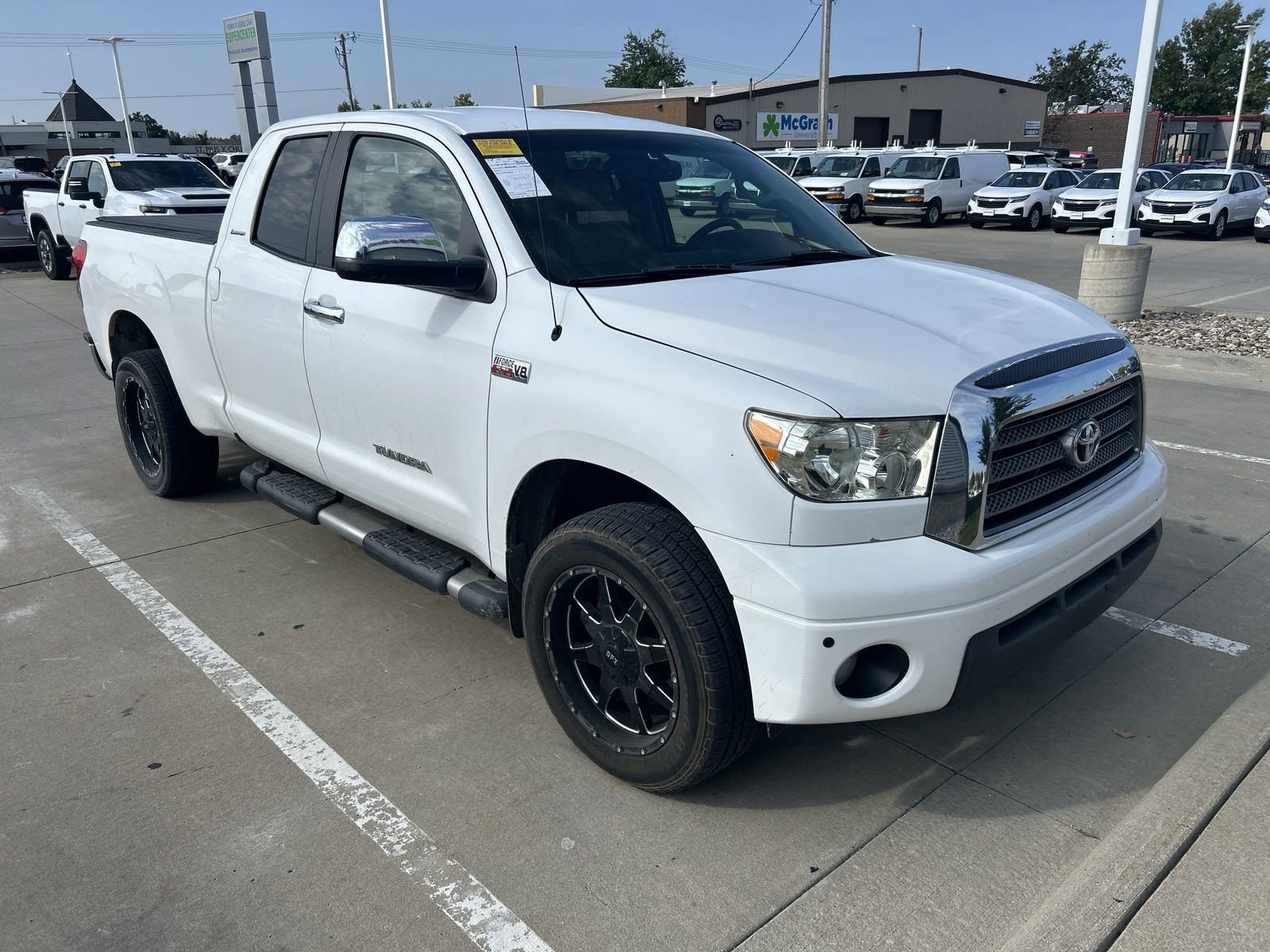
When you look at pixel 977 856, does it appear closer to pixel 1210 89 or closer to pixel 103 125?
pixel 1210 89

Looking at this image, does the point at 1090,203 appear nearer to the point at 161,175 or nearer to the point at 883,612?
the point at 161,175

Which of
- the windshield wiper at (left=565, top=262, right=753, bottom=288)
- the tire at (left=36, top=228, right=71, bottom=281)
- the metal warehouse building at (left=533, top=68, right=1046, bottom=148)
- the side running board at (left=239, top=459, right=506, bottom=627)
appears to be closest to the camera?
the windshield wiper at (left=565, top=262, right=753, bottom=288)

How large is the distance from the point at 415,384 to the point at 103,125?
3800 inches

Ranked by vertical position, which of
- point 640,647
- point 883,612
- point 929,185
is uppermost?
point 883,612

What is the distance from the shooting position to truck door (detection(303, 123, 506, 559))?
10.9 ft

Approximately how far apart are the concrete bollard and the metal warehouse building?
3990cm

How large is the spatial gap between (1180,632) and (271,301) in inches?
153

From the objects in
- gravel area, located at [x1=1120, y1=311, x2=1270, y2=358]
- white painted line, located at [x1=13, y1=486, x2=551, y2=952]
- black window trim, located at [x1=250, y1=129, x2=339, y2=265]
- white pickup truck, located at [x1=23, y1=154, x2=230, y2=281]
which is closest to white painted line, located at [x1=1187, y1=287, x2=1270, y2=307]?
gravel area, located at [x1=1120, y1=311, x2=1270, y2=358]

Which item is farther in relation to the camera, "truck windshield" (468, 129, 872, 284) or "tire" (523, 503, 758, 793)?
"truck windshield" (468, 129, 872, 284)

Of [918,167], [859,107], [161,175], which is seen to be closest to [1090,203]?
[918,167]

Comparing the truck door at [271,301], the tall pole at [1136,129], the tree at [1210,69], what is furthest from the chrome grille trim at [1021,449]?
the tree at [1210,69]

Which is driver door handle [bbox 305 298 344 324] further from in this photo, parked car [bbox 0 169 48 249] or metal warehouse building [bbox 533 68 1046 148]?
metal warehouse building [bbox 533 68 1046 148]

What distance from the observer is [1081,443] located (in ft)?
9.64

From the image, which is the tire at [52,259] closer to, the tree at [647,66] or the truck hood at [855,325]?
the truck hood at [855,325]
